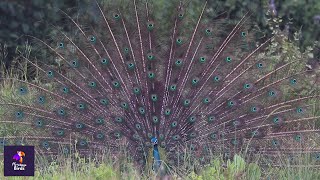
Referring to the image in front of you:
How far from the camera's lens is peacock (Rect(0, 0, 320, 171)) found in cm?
901

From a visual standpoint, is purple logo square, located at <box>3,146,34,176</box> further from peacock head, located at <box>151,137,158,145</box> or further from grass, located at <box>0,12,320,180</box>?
peacock head, located at <box>151,137,158,145</box>

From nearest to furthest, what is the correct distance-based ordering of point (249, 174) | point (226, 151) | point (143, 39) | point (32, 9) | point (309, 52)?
point (249, 174) → point (226, 151) → point (143, 39) → point (309, 52) → point (32, 9)

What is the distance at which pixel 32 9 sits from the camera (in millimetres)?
12773

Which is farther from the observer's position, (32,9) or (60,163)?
(32,9)

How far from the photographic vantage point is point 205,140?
891 centimetres

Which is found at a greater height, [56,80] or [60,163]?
[56,80]

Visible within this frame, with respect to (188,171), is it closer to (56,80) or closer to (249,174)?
(249,174)

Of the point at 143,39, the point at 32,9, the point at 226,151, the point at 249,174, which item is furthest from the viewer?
the point at 32,9

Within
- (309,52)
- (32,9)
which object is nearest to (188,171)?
(309,52)

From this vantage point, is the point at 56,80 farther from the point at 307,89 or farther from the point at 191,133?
the point at 307,89

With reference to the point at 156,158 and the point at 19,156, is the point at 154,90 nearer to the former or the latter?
the point at 156,158

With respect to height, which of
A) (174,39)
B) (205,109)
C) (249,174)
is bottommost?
(249,174)

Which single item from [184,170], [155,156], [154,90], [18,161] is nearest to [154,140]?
[155,156]

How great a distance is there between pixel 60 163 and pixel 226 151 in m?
1.52
